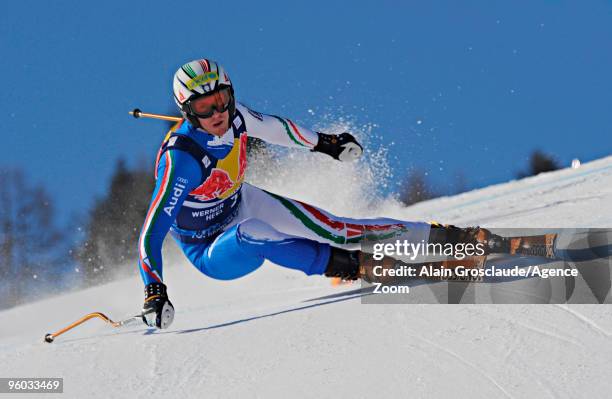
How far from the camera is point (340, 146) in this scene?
20.1 ft

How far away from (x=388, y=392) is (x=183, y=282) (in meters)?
4.90

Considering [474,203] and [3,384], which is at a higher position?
[474,203]

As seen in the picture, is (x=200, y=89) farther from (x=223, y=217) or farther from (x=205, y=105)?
(x=223, y=217)

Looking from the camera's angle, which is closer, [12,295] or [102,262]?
[12,295]

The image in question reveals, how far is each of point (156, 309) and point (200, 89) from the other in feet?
4.52

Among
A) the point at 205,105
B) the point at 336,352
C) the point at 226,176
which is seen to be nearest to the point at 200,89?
the point at 205,105

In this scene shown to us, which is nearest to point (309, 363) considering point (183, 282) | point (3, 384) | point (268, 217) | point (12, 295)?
point (3, 384)

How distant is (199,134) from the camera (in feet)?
16.9

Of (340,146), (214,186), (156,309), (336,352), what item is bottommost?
(336,352)

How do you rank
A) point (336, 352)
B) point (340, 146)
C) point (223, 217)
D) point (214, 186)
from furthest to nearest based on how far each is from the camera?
point (340, 146) → point (223, 217) → point (214, 186) → point (336, 352)

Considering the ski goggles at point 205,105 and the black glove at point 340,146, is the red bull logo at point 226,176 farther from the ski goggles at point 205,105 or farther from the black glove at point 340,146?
the black glove at point 340,146

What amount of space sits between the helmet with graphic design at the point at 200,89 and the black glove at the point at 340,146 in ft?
3.61

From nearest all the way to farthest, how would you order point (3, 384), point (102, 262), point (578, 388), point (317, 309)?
1. point (578, 388)
2. point (3, 384)
3. point (317, 309)
4. point (102, 262)

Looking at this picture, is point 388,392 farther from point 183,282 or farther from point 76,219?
point 76,219
